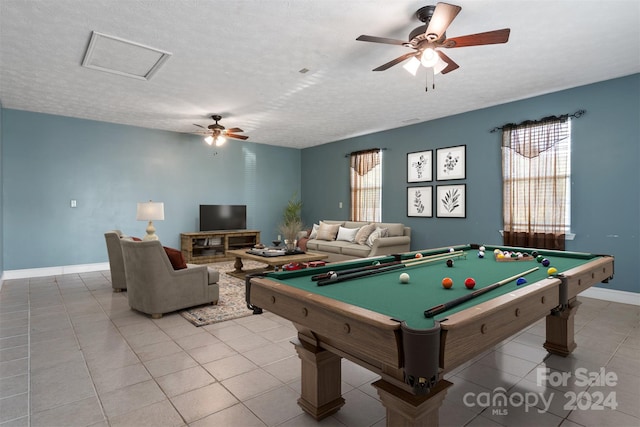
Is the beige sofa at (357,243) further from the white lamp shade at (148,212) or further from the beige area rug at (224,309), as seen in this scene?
the white lamp shade at (148,212)

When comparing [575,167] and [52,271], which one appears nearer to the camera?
[575,167]

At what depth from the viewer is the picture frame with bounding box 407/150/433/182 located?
6203 mm

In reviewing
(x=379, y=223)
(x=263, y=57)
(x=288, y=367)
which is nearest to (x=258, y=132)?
(x=379, y=223)

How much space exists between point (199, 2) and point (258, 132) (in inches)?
182

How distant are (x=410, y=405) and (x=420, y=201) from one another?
5.42 meters

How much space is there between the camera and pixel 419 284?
1.91m

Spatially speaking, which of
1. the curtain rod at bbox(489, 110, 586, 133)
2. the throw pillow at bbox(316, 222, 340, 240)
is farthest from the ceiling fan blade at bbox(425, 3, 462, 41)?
the throw pillow at bbox(316, 222, 340, 240)

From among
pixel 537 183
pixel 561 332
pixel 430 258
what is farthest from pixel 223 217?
pixel 561 332

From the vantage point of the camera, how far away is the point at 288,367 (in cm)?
254

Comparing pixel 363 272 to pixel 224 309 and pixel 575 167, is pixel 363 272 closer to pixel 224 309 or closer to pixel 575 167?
pixel 224 309

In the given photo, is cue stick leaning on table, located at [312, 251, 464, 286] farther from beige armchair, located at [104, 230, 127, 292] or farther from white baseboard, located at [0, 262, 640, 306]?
beige armchair, located at [104, 230, 127, 292]

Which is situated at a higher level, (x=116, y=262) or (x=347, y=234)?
(x=347, y=234)

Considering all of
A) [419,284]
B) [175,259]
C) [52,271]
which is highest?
[419,284]

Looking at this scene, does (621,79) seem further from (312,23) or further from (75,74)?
→ (75,74)
